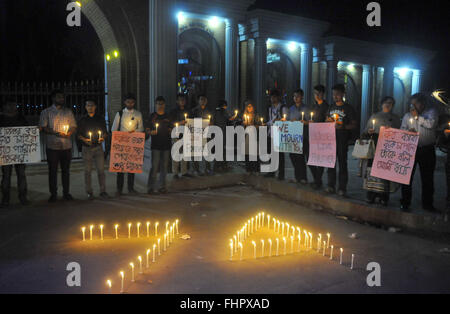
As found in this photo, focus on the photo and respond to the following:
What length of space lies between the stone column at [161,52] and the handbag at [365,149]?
18.2 ft

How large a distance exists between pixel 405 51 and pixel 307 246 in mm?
20830

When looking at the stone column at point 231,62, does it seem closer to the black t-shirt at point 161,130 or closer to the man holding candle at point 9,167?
the black t-shirt at point 161,130

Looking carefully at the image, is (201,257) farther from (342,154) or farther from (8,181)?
(8,181)

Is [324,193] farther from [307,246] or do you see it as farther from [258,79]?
[258,79]

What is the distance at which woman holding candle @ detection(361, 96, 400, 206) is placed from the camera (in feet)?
21.7

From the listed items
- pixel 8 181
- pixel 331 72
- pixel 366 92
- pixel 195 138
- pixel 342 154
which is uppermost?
pixel 331 72

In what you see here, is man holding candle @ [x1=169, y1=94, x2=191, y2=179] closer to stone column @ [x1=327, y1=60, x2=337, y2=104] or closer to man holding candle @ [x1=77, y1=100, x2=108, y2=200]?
man holding candle @ [x1=77, y1=100, x2=108, y2=200]

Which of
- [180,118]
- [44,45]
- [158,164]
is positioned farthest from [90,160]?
[44,45]

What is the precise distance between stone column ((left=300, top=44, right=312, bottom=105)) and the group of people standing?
9.41m

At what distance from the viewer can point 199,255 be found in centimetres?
479

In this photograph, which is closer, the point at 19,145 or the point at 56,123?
the point at 19,145

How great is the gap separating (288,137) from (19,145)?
5.43 meters

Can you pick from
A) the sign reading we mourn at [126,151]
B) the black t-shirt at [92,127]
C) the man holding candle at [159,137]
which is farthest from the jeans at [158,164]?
the black t-shirt at [92,127]

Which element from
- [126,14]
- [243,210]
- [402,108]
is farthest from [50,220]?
[402,108]
